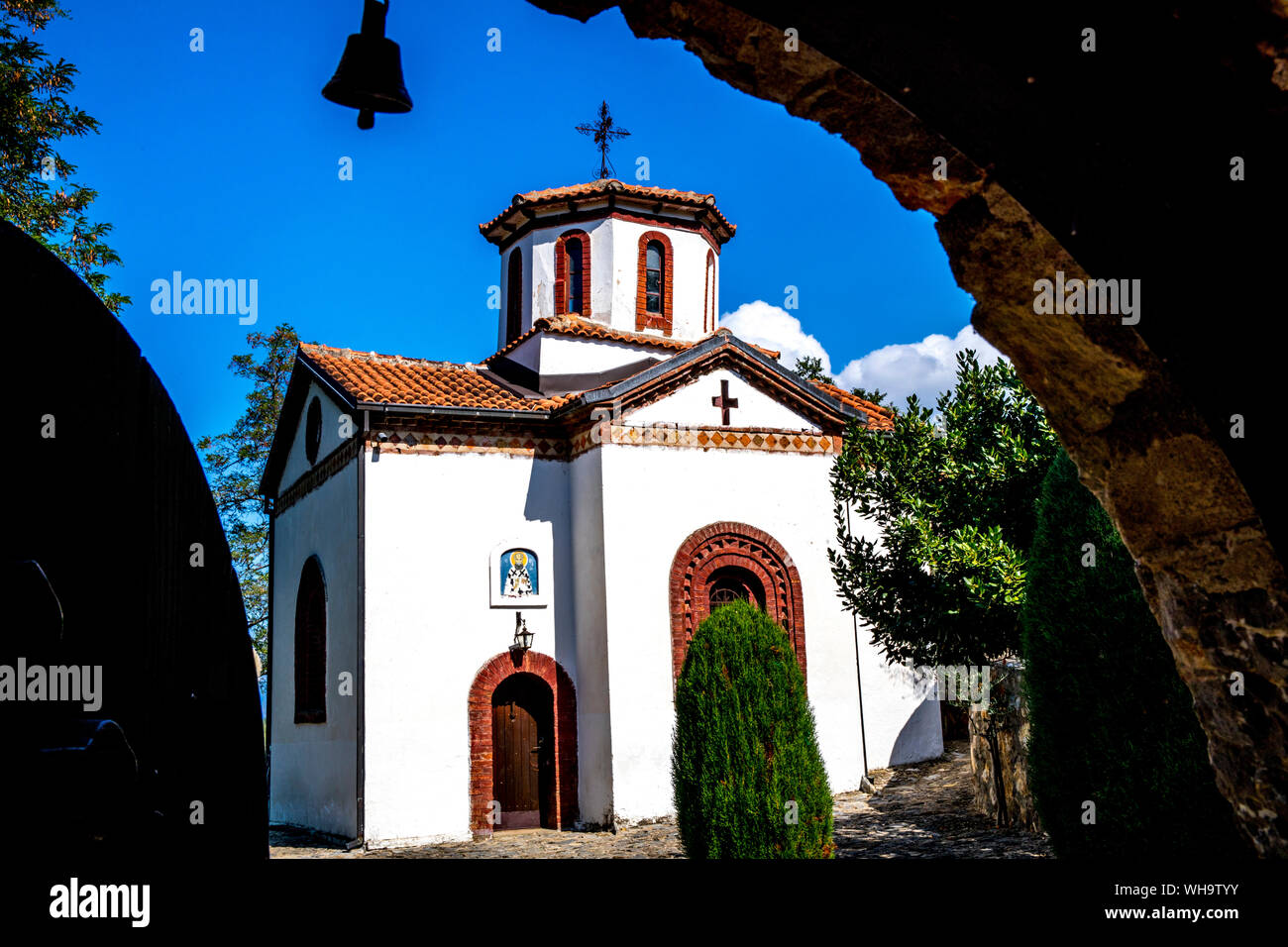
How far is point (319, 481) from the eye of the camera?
16562mm

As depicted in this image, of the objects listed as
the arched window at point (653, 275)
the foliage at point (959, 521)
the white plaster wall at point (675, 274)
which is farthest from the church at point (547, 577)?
the foliage at point (959, 521)

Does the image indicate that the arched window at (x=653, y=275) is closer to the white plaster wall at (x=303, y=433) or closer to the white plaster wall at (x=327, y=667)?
the white plaster wall at (x=303, y=433)

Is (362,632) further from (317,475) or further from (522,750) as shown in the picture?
(317,475)

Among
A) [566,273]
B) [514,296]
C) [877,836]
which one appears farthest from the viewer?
[514,296]

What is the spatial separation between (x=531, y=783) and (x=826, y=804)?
6316 millimetres

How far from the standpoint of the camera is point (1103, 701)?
7.17 m

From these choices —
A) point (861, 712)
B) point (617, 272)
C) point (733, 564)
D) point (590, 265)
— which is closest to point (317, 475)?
point (590, 265)

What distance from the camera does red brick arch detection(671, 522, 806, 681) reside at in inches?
585

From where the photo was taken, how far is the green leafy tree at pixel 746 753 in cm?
920

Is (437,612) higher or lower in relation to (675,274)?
lower

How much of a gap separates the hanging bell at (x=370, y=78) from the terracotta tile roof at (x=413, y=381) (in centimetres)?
1040

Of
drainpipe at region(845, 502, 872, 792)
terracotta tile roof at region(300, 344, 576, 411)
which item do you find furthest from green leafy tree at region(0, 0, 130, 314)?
drainpipe at region(845, 502, 872, 792)

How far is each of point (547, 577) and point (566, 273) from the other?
581 cm

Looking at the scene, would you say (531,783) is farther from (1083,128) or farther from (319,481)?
(1083,128)
